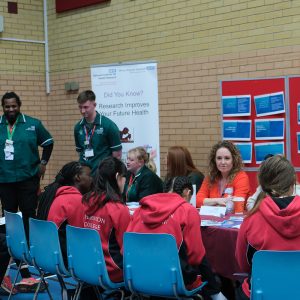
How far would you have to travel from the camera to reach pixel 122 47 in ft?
23.6

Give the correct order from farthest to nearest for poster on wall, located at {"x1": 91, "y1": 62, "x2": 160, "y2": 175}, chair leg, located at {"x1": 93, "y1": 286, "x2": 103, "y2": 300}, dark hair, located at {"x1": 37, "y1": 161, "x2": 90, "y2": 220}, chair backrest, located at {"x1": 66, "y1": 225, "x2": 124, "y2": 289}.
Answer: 1. poster on wall, located at {"x1": 91, "y1": 62, "x2": 160, "y2": 175}
2. dark hair, located at {"x1": 37, "y1": 161, "x2": 90, "y2": 220}
3. chair leg, located at {"x1": 93, "y1": 286, "x2": 103, "y2": 300}
4. chair backrest, located at {"x1": 66, "y1": 225, "x2": 124, "y2": 289}

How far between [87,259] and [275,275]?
123 cm

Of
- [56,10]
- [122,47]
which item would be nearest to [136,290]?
[122,47]

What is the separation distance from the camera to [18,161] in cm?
571

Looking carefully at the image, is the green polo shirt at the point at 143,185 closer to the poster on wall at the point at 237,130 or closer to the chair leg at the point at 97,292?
the poster on wall at the point at 237,130

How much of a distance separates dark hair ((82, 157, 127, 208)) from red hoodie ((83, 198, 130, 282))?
38 millimetres

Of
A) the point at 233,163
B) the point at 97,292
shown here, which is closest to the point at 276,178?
the point at 97,292

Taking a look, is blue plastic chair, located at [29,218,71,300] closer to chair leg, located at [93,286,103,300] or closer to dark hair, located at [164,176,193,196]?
chair leg, located at [93,286,103,300]

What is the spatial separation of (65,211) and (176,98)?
9.93 ft

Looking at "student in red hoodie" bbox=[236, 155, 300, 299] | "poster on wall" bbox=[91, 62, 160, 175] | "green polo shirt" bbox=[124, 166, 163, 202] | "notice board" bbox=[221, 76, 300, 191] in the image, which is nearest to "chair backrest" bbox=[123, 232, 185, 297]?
"student in red hoodie" bbox=[236, 155, 300, 299]

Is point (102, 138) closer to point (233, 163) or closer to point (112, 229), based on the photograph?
point (233, 163)

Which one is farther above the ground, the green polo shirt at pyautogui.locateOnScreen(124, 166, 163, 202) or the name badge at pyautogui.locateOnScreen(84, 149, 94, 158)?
the name badge at pyautogui.locateOnScreen(84, 149, 94, 158)

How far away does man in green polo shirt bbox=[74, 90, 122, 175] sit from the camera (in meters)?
5.77

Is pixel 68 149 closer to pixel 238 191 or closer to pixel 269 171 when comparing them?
pixel 238 191
